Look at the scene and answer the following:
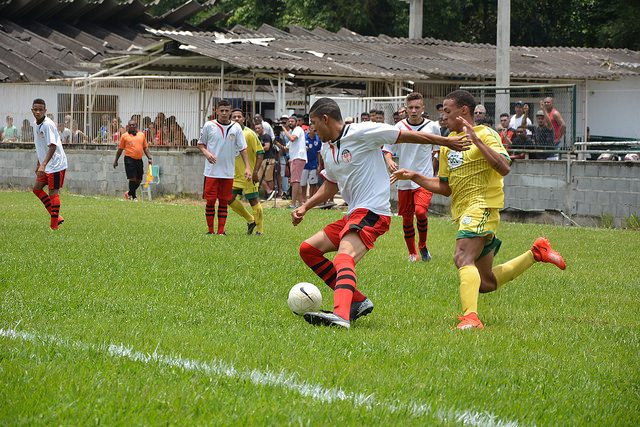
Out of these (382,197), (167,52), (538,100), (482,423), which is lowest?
(482,423)

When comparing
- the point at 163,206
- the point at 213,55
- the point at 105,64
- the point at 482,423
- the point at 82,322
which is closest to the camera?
the point at 482,423

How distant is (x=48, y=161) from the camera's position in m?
17.2

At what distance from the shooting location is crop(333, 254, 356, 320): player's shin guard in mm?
7957

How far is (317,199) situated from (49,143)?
31.1 feet

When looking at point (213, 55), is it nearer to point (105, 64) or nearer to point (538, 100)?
point (105, 64)

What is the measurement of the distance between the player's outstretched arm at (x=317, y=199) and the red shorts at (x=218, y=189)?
8210 mm

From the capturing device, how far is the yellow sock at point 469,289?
8.32m

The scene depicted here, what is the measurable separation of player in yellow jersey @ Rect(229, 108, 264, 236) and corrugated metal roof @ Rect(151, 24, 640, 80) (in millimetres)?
9736

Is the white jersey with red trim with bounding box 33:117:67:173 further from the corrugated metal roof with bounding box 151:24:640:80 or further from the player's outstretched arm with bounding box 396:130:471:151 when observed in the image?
the corrugated metal roof with bounding box 151:24:640:80

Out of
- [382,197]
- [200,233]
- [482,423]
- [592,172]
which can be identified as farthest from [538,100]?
[482,423]

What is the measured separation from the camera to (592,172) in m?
20.8

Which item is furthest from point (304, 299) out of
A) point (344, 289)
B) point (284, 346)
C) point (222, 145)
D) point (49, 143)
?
point (49, 143)

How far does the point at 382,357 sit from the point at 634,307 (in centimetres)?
402

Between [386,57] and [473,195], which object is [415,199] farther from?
[386,57]
